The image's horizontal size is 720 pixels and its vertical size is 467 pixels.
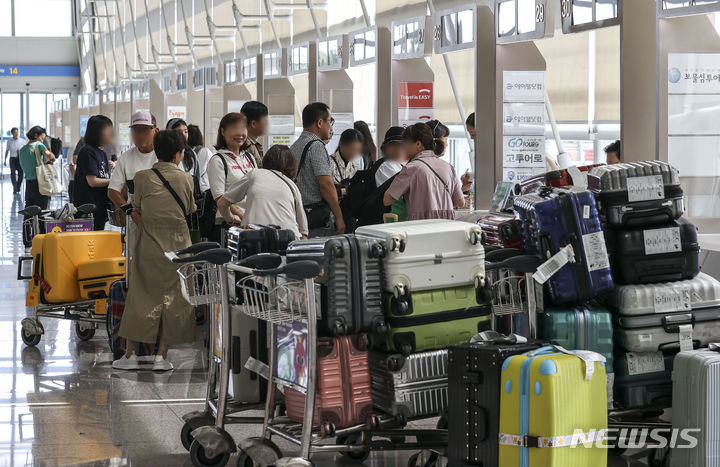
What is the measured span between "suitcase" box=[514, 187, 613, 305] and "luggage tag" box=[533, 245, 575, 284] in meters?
0.07

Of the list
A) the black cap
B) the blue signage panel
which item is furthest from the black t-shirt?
the blue signage panel

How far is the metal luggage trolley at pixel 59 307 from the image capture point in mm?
7438

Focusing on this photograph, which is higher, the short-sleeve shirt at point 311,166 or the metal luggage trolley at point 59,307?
the short-sleeve shirt at point 311,166

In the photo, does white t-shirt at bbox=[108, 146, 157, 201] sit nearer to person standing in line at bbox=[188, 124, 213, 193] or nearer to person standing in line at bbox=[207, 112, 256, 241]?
person standing in line at bbox=[207, 112, 256, 241]

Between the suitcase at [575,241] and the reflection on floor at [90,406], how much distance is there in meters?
0.91

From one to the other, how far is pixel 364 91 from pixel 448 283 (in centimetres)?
867

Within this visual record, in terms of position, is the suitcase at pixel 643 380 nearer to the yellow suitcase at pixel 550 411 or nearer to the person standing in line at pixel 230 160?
the yellow suitcase at pixel 550 411

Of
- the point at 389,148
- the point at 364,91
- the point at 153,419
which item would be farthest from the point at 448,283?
the point at 364,91

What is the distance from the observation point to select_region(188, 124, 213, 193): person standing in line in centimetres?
848

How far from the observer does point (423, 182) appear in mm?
6363

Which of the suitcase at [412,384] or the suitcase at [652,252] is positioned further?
the suitcase at [652,252]

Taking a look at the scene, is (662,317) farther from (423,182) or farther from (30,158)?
(30,158)

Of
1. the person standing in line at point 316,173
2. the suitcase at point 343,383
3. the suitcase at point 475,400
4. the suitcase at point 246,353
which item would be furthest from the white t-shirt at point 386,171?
the suitcase at point 475,400

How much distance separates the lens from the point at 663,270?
4.33 meters
